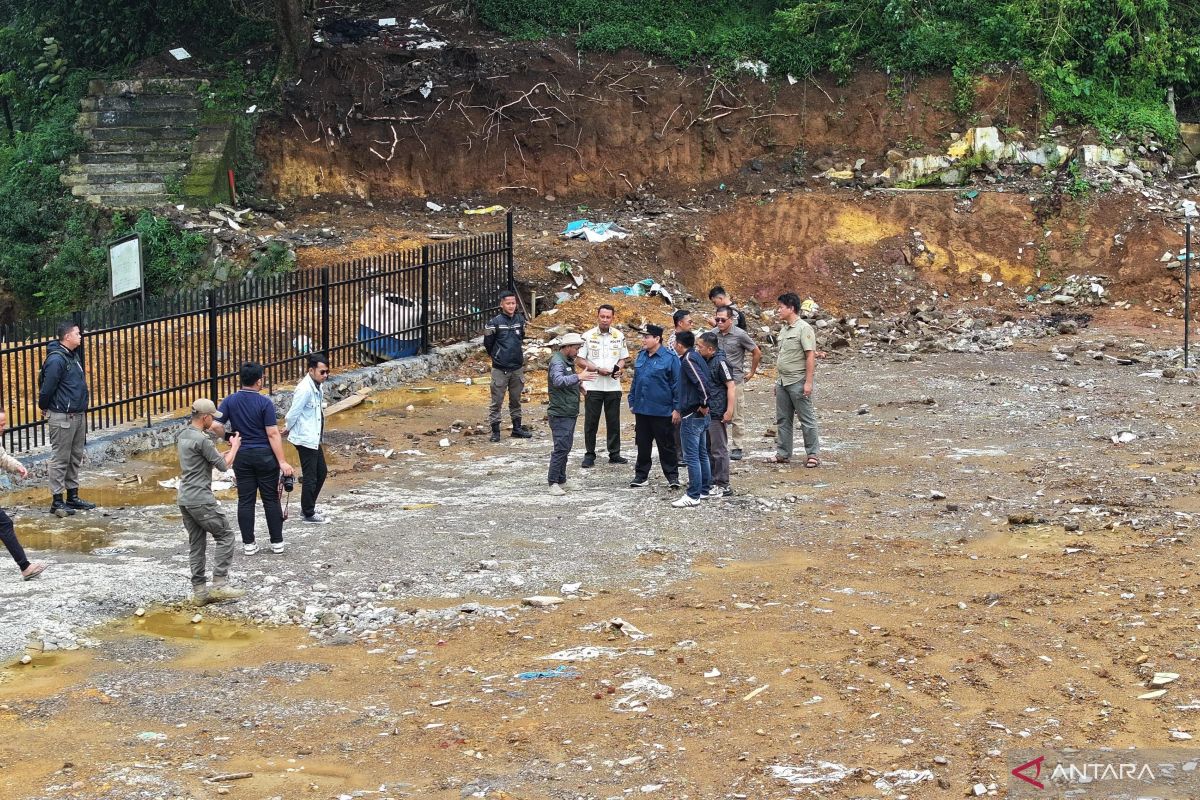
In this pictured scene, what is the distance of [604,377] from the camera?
563 inches

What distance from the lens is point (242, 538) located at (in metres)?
11.6

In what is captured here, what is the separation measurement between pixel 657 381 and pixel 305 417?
312 centimetres

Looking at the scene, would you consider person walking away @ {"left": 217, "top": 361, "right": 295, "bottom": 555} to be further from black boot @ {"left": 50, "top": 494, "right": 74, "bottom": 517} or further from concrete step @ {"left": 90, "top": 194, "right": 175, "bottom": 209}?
concrete step @ {"left": 90, "top": 194, "right": 175, "bottom": 209}

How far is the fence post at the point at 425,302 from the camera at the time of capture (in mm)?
20406

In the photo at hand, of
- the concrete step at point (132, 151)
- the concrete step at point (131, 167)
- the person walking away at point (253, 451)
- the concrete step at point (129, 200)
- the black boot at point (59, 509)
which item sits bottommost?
the black boot at point (59, 509)

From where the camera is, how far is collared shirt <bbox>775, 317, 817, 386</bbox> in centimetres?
1439

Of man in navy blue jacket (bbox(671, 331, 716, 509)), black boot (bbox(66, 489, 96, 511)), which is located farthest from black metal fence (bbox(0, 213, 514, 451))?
man in navy blue jacket (bbox(671, 331, 716, 509))

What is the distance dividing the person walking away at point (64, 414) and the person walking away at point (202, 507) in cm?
326

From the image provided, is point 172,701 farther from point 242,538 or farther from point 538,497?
point 538,497

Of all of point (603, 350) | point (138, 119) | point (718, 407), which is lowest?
point (718, 407)

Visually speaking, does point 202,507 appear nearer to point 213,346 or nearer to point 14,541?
point 14,541

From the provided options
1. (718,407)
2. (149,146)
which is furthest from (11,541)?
(149,146)

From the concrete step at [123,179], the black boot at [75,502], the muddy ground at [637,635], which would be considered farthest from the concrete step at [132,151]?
the black boot at [75,502]

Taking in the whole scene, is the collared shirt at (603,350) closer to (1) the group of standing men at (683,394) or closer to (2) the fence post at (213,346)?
(1) the group of standing men at (683,394)
